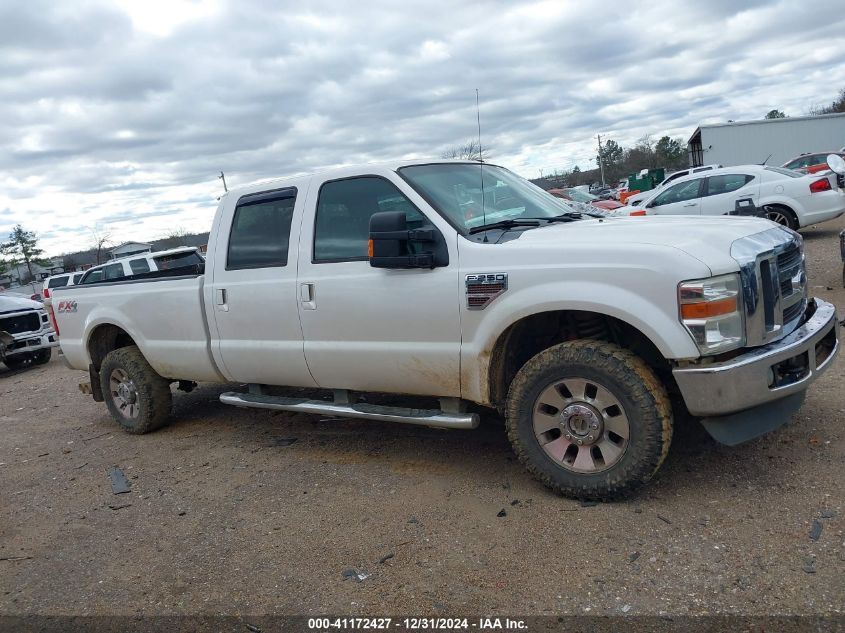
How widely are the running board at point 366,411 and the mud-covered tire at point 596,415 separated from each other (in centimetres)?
38

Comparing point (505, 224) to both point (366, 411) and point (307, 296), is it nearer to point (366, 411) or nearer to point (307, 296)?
point (307, 296)

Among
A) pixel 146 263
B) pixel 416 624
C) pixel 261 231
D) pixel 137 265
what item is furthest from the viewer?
pixel 137 265

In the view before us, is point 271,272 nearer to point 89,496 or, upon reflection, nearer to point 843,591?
point 89,496

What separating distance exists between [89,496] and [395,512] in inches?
94.9

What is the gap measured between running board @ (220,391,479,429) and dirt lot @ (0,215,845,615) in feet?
1.28

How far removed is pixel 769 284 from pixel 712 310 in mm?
484

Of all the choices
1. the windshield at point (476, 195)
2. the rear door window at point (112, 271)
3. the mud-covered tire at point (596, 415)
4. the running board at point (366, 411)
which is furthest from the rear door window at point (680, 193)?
the rear door window at point (112, 271)

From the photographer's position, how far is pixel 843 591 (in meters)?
2.78

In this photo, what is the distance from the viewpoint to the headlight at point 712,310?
3.31 metres

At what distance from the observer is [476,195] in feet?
15.3

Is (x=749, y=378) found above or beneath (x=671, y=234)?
beneath

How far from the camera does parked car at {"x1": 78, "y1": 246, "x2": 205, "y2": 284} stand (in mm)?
13193

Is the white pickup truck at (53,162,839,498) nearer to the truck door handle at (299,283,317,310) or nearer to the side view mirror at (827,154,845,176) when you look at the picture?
the truck door handle at (299,283,317,310)

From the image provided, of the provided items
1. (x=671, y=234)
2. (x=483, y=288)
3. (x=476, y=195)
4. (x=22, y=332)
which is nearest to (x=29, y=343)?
(x=22, y=332)
